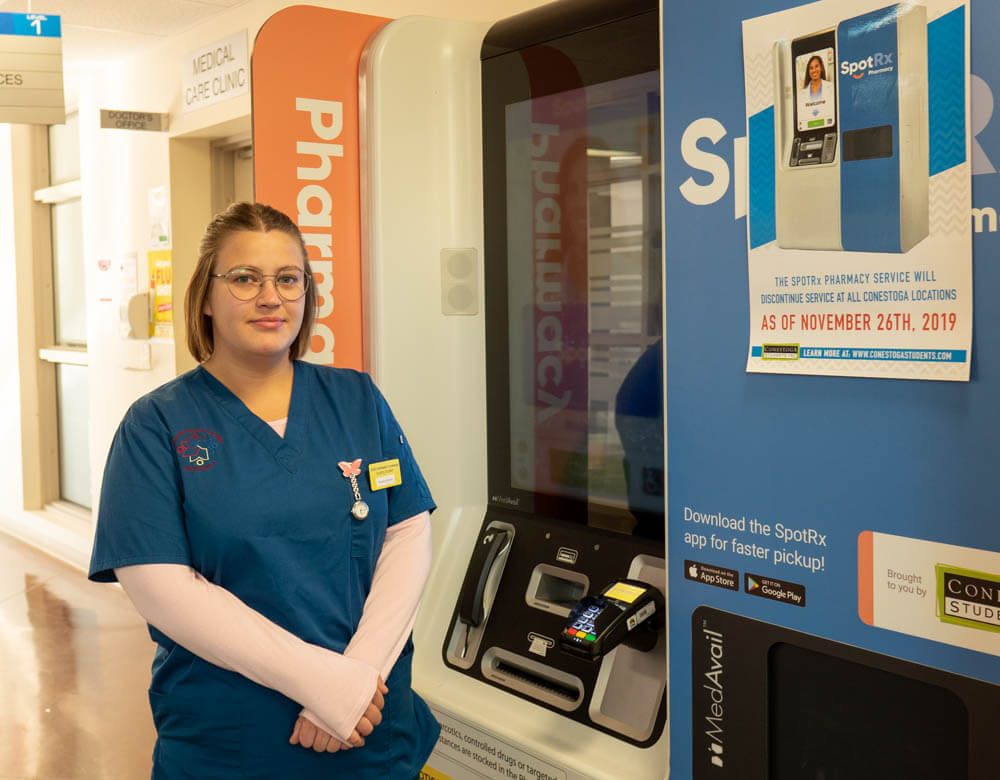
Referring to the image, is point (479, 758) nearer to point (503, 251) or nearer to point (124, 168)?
point (503, 251)

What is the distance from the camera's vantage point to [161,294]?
4887 mm

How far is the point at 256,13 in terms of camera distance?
4043 millimetres

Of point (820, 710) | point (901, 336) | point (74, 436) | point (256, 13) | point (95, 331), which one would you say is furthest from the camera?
point (74, 436)

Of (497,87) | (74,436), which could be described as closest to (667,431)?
(497,87)

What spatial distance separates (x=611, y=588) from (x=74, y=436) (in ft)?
18.9

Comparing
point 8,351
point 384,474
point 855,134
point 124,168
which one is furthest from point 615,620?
point 8,351

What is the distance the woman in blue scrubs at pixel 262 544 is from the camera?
1.45m

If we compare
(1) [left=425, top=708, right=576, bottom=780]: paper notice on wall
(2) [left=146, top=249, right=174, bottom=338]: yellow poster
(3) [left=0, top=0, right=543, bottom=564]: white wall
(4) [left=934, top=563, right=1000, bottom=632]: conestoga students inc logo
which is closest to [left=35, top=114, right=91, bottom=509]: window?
(3) [left=0, top=0, right=543, bottom=564]: white wall

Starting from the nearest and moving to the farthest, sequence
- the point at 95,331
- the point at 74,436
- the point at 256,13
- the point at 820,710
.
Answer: the point at 820,710
the point at 256,13
the point at 95,331
the point at 74,436

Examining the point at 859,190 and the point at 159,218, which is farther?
the point at 159,218

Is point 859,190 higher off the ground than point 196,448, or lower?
higher

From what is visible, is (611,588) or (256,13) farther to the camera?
(256,13)

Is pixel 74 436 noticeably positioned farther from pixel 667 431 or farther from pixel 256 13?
pixel 667 431

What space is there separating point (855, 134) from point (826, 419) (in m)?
0.38
